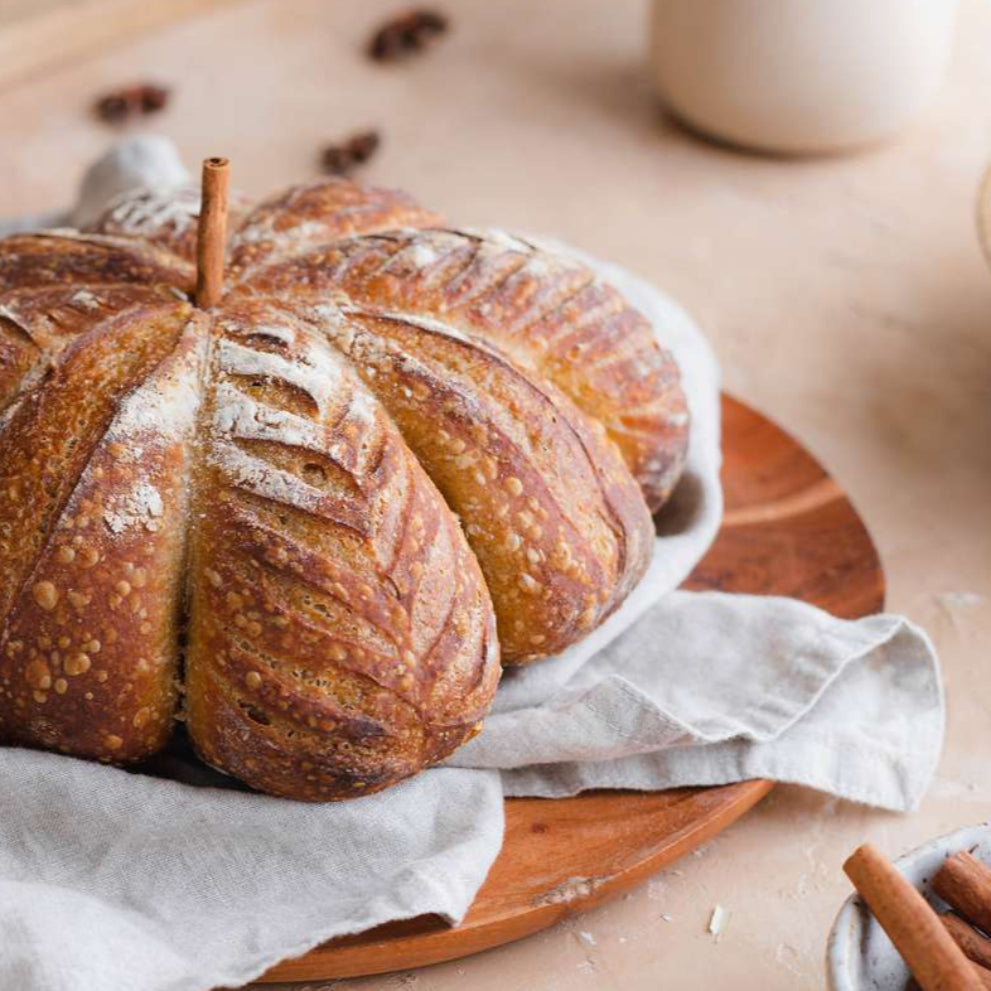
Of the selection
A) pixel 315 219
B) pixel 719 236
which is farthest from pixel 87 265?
pixel 719 236

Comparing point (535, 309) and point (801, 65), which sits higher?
point (535, 309)

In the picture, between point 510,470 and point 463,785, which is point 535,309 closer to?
point 510,470

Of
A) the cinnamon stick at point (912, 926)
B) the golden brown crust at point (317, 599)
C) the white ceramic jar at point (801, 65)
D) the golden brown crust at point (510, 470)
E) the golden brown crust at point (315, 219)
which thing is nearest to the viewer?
the cinnamon stick at point (912, 926)

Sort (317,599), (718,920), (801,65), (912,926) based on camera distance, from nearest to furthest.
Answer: (912,926), (317,599), (718,920), (801,65)

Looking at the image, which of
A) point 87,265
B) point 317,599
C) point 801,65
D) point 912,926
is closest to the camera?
point 912,926

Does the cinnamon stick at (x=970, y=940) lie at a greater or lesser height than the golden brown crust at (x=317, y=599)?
lesser

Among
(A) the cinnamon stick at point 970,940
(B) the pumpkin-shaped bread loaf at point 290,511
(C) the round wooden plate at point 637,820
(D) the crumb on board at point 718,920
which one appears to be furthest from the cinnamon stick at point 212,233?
(A) the cinnamon stick at point 970,940

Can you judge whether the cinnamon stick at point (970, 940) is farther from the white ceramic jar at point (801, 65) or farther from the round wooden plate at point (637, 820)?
the white ceramic jar at point (801, 65)

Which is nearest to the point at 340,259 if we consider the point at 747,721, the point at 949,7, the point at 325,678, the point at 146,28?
the point at 325,678
